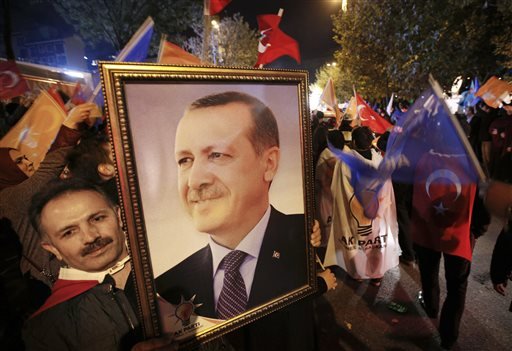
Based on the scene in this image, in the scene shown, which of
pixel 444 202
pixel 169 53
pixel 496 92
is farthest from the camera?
pixel 496 92

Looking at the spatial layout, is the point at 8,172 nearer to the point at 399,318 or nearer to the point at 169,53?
the point at 169,53

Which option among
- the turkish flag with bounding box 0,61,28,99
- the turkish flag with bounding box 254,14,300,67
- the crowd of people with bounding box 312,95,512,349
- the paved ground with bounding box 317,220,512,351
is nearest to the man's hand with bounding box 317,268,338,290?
the crowd of people with bounding box 312,95,512,349

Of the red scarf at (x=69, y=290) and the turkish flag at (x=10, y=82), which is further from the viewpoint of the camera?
the turkish flag at (x=10, y=82)

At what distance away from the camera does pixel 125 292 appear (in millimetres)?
1522

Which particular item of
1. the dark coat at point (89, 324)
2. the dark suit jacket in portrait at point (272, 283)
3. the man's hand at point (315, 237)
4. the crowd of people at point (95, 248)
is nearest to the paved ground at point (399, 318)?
the crowd of people at point (95, 248)

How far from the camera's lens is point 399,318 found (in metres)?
3.66

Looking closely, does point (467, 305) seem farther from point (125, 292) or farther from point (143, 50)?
point (143, 50)

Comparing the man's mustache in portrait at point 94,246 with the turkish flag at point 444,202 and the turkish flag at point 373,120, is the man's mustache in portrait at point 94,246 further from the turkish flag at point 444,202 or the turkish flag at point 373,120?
the turkish flag at point 373,120

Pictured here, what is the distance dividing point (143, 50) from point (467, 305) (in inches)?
182

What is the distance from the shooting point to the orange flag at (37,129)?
2002mm

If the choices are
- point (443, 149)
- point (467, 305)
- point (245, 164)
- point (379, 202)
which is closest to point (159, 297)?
point (245, 164)

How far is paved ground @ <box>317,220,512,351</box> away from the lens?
10.6ft

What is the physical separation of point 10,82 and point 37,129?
3.50 ft

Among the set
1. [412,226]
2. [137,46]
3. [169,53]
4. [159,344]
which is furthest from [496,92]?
[159,344]
